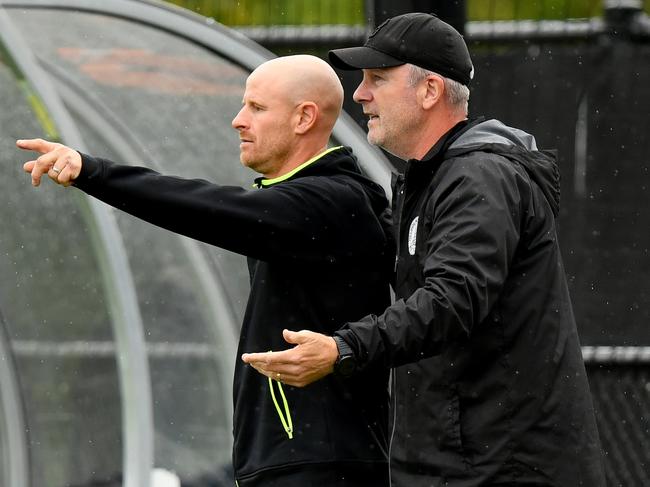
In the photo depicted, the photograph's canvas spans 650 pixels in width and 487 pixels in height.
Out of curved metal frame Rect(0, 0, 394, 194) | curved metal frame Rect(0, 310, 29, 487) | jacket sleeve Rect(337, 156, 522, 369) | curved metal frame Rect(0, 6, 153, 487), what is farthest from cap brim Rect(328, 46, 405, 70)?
curved metal frame Rect(0, 310, 29, 487)

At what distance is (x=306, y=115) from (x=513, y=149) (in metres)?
0.75

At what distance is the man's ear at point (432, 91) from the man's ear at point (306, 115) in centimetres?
47

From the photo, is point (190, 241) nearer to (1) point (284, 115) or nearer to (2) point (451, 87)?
(1) point (284, 115)

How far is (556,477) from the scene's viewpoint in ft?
13.5

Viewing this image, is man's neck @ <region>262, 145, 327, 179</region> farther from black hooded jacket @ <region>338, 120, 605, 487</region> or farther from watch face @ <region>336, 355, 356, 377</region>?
watch face @ <region>336, 355, 356, 377</region>

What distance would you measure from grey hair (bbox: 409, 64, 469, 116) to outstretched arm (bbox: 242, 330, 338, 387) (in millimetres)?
876

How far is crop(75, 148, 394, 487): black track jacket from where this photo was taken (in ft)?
14.5

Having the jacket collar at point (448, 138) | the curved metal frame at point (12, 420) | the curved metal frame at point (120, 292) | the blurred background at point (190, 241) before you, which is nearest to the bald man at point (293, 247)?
the jacket collar at point (448, 138)

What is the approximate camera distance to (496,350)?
412 centimetres

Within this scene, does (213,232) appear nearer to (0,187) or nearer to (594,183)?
(0,187)

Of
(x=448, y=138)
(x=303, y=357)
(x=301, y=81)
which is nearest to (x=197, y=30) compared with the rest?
(x=301, y=81)

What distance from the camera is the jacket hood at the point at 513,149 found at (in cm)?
425

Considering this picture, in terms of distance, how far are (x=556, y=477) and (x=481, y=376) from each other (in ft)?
1.05

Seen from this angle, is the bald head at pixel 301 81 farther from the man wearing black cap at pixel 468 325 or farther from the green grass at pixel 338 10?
the green grass at pixel 338 10
